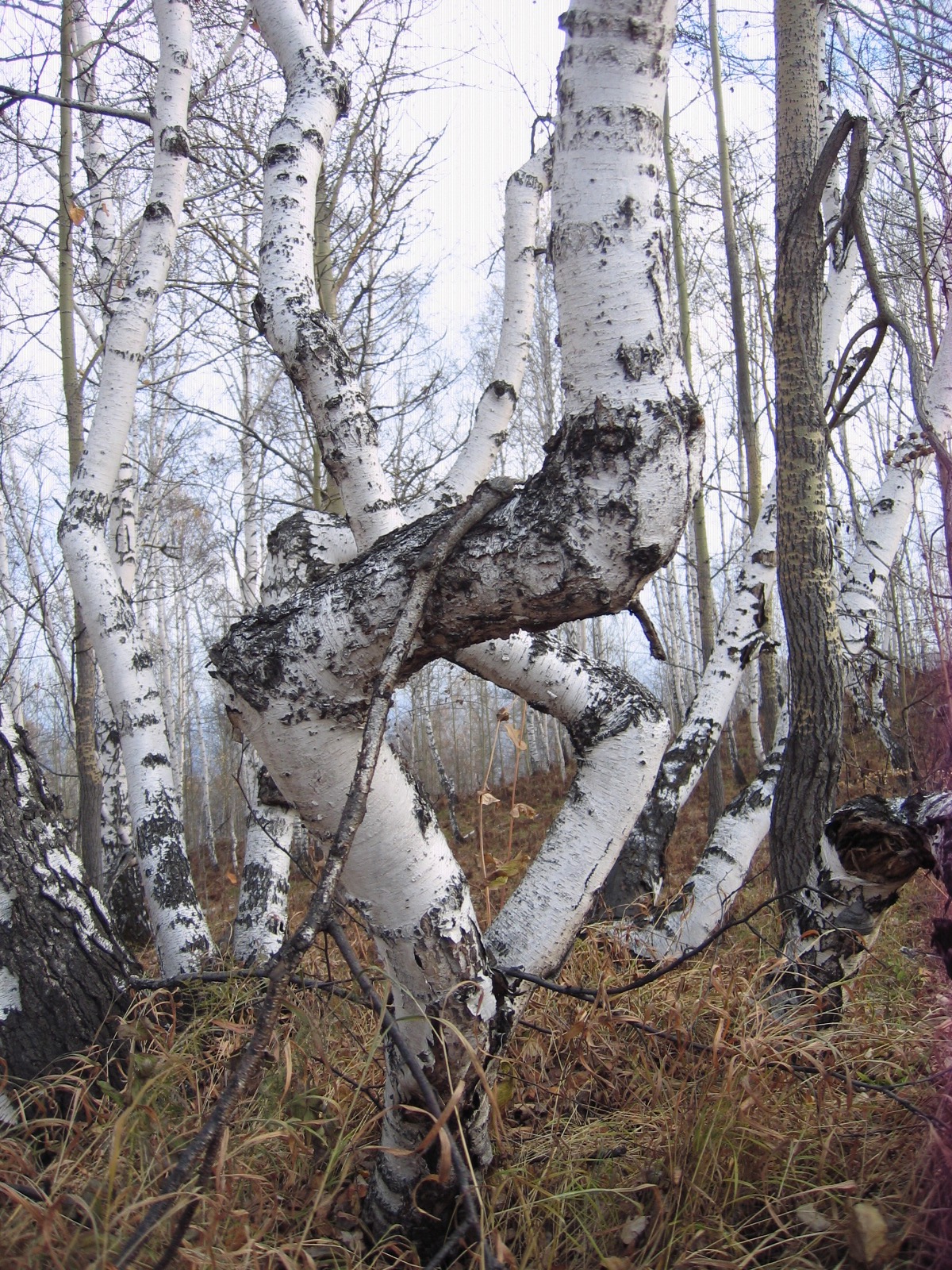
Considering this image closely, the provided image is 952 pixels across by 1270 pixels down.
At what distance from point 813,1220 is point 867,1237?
0.16 meters

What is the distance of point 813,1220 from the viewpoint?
4.43ft

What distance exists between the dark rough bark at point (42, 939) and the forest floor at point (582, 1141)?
4.9 inches

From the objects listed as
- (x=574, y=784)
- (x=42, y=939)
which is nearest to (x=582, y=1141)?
(x=574, y=784)

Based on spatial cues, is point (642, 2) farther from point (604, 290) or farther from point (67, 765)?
point (67, 765)

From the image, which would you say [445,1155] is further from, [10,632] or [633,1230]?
[10,632]

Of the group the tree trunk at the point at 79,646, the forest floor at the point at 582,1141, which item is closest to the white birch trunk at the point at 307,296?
the forest floor at the point at 582,1141

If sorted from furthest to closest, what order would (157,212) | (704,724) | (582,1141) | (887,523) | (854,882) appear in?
(887,523), (704,724), (157,212), (854,882), (582,1141)

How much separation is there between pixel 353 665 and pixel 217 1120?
2.38 ft

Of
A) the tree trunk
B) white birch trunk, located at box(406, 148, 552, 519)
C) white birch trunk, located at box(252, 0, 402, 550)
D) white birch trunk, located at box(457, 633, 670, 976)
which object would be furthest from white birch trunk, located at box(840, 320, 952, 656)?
the tree trunk

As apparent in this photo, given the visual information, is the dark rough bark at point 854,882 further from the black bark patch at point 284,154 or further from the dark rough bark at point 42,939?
the black bark patch at point 284,154

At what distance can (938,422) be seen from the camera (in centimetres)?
388

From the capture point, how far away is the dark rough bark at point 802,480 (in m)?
3.28

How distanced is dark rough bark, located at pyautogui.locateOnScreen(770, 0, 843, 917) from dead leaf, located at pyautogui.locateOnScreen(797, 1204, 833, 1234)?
194 cm

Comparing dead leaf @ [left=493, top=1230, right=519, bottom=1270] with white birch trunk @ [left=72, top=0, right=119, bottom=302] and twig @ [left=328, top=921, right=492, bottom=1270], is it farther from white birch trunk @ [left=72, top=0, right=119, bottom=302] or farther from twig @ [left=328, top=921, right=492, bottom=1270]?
white birch trunk @ [left=72, top=0, right=119, bottom=302]
